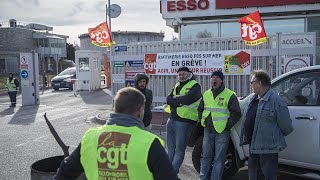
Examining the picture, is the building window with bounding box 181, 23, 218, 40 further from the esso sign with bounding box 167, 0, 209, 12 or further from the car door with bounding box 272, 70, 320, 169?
the car door with bounding box 272, 70, 320, 169

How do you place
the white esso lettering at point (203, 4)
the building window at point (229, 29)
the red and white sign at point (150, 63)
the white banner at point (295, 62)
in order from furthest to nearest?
1. the building window at point (229, 29)
2. the white esso lettering at point (203, 4)
3. the red and white sign at point (150, 63)
4. the white banner at point (295, 62)

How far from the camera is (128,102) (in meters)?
2.40

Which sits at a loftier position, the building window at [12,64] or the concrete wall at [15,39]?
the concrete wall at [15,39]

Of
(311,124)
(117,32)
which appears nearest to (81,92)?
(311,124)

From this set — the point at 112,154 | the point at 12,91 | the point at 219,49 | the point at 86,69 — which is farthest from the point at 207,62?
the point at 86,69

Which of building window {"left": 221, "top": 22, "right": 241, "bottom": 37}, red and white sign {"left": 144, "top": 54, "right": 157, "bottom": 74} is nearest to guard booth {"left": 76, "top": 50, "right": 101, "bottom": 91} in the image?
building window {"left": 221, "top": 22, "right": 241, "bottom": 37}

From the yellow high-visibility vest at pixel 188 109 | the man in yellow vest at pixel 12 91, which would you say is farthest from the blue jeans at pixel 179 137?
the man in yellow vest at pixel 12 91

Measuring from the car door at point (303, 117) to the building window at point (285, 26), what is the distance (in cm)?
1147

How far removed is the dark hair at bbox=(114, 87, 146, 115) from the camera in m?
2.41

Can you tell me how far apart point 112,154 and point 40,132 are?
356 inches

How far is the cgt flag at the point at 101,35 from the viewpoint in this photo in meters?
14.4

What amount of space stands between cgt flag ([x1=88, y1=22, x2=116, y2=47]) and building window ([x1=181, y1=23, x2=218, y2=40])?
4.52m

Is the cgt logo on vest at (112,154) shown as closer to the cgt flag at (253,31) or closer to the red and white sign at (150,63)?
the cgt flag at (253,31)

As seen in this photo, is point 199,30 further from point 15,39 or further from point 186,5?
point 15,39
